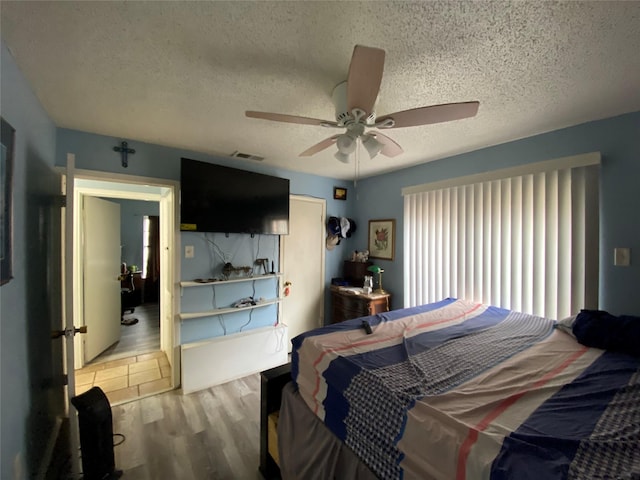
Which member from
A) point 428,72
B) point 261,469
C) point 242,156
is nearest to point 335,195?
point 242,156

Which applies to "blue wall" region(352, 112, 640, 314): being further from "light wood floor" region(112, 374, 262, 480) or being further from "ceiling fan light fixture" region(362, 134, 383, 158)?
"light wood floor" region(112, 374, 262, 480)

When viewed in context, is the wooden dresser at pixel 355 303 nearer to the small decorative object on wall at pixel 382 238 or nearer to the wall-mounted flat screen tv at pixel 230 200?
the small decorative object on wall at pixel 382 238

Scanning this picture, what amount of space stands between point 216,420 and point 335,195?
2.94 metres

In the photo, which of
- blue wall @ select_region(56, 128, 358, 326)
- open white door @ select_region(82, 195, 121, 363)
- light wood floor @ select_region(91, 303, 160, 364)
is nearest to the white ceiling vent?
blue wall @ select_region(56, 128, 358, 326)

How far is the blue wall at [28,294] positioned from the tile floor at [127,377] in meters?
0.61

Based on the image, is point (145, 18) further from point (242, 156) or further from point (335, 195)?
point (335, 195)

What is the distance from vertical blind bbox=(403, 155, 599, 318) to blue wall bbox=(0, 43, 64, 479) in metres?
3.21

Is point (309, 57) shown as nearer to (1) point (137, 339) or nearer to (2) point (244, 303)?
(2) point (244, 303)

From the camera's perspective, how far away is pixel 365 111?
1348mm

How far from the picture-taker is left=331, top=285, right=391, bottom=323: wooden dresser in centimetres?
311

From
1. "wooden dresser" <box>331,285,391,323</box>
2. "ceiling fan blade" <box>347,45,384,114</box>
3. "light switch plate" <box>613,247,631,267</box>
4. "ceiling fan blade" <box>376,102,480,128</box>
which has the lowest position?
"wooden dresser" <box>331,285,391,323</box>

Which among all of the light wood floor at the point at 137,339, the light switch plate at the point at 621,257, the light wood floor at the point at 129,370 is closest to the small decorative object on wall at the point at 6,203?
the light wood floor at the point at 129,370

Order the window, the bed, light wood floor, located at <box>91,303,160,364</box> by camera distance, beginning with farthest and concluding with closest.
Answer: the window
light wood floor, located at <box>91,303,160,364</box>
the bed

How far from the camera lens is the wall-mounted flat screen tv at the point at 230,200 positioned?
97.5 inches
